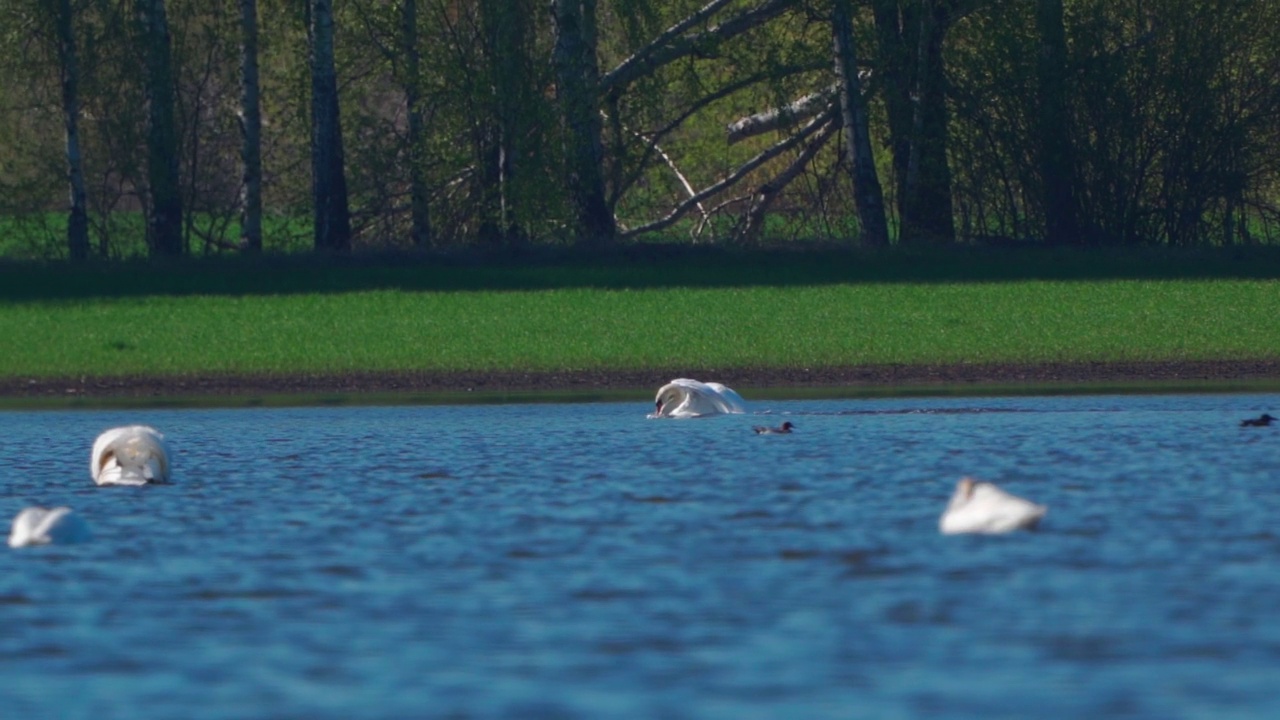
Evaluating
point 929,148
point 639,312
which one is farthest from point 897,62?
point 639,312

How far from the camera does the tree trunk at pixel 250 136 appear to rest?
3475 centimetres

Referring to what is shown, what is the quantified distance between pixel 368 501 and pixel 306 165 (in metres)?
24.9

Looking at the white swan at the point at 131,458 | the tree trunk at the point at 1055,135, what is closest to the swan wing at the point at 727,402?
the white swan at the point at 131,458

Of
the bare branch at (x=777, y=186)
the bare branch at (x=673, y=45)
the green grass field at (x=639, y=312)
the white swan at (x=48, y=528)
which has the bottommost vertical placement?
the white swan at (x=48, y=528)

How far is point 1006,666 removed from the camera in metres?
7.93

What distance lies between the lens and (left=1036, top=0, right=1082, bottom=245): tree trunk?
34.4m

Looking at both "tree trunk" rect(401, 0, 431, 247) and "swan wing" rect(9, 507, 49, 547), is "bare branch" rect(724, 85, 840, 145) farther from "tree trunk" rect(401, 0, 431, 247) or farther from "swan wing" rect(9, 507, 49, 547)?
"swan wing" rect(9, 507, 49, 547)

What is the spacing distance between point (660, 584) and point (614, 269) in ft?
72.6

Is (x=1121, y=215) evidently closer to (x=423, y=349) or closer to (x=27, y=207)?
(x=423, y=349)

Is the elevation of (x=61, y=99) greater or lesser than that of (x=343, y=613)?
greater

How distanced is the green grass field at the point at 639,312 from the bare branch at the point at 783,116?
15.2 feet

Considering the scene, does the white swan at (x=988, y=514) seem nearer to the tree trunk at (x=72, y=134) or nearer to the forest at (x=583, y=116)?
the forest at (x=583, y=116)

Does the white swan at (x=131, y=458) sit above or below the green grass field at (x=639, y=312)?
below

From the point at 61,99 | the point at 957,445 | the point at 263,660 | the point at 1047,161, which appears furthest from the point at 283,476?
the point at 1047,161
